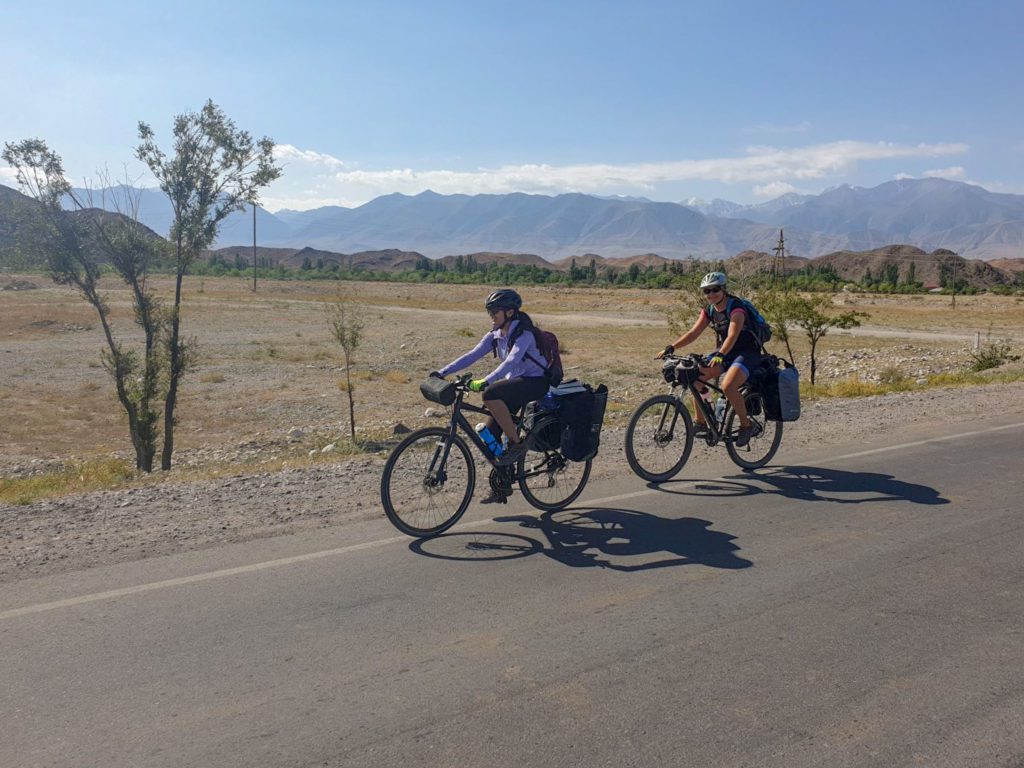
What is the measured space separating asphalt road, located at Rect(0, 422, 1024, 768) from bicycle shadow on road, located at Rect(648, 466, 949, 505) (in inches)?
24.5

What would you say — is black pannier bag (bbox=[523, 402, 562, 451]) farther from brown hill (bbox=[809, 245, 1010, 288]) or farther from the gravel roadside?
brown hill (bbox=[809, 245, 1010, 288])

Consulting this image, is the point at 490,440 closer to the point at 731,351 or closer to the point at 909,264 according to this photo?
the point at 731,351

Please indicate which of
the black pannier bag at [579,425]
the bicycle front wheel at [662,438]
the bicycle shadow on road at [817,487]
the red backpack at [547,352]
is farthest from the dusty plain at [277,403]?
the red backpack at [547,352]

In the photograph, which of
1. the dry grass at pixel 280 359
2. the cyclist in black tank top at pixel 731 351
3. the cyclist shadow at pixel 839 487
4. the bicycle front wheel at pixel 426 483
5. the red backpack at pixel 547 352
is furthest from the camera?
the dry grass at pixel 280 359

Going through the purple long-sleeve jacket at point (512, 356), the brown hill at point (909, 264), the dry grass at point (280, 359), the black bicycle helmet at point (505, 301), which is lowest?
the dry grass at point (280, 359)

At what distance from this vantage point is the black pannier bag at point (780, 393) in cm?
851

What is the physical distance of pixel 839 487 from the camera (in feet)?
26.7

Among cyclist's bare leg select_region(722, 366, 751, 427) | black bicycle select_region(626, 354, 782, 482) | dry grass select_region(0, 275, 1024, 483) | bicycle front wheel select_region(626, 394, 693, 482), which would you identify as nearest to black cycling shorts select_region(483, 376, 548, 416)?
black bicycle select_region(626, 354, 782, 482)

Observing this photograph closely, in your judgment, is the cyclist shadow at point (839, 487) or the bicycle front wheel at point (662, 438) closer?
the cyclist shadow at point (839, 487)

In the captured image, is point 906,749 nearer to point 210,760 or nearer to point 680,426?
point 210,760

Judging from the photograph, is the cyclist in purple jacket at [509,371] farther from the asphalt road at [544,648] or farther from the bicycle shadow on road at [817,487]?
the bicycle shadow on road at [817,487]

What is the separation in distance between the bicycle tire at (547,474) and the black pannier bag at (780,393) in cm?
228

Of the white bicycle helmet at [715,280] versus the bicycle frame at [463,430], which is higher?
the white bicycle helmet at [715,280]

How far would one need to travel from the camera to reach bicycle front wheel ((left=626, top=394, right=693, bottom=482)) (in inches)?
328
